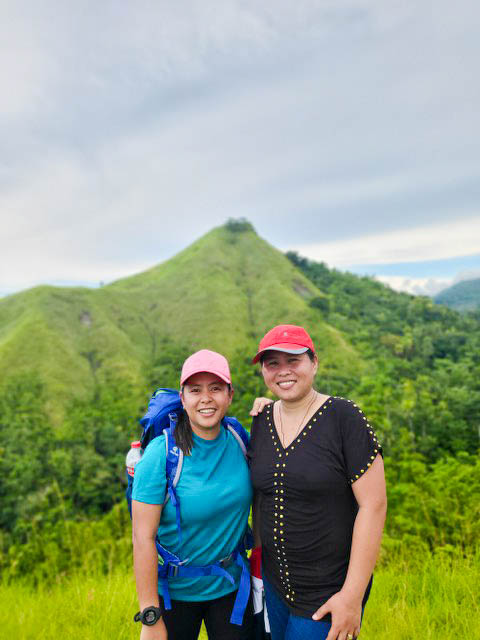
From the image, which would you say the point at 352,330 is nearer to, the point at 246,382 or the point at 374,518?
the point at 246,382

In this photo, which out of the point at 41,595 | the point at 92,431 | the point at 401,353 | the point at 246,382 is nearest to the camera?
the point at 41,595

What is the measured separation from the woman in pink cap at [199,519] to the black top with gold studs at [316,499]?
253mm

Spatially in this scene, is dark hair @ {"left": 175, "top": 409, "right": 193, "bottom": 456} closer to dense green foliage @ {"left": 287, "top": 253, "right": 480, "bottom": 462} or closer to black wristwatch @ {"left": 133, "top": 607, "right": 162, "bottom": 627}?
black wristwatch @ {"left": 133, "top": 607, "right": 162, "bottom": 627}

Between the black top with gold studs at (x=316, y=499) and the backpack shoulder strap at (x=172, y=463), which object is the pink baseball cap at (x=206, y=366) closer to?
the backpack shoulder strap at (x=172, y=463)

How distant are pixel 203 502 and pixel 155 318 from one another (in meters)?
97.7

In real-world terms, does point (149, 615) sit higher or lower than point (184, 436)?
lower

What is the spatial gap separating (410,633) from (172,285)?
107 m

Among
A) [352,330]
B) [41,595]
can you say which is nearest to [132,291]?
[352,330]

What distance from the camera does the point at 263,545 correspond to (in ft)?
9.00

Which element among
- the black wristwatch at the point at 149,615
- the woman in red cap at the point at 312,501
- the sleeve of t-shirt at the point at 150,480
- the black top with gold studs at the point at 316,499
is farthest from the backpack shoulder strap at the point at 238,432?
the black wristwatch at the point at 149,615

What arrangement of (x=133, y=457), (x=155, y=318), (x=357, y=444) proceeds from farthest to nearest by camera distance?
(x=155, y=318), (x=133, y=457), (x=357, y=444)

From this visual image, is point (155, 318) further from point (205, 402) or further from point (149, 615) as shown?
point (149, 615)

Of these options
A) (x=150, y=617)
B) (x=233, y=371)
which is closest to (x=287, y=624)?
(x=150, y=617)

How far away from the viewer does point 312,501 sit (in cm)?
247
